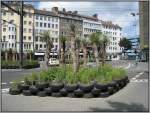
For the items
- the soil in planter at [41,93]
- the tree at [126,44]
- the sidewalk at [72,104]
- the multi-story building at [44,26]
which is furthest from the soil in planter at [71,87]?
the tree at [126,44]

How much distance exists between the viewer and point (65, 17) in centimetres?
15225

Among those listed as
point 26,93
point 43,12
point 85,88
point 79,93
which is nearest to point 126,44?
point 43,12

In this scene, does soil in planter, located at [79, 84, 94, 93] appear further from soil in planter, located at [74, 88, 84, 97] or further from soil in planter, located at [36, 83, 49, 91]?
soil in planter, located at [36, 83, 49, 91]

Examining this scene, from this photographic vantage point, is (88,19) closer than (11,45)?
No

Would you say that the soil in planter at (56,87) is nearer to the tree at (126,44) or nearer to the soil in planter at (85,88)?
the soil in planter at (85,88)

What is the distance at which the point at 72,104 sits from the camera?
1255cm

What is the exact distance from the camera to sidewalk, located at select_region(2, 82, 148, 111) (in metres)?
11.6

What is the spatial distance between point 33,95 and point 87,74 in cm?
254

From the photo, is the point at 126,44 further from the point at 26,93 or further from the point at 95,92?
the point at 95,92

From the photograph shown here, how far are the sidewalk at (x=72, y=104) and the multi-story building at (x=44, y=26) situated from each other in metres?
112

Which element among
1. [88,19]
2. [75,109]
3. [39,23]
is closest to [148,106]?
[75,109]

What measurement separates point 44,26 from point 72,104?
12659cm

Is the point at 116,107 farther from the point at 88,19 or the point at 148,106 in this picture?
the point at 88,19

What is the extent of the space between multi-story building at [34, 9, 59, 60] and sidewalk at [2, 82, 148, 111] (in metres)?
112
